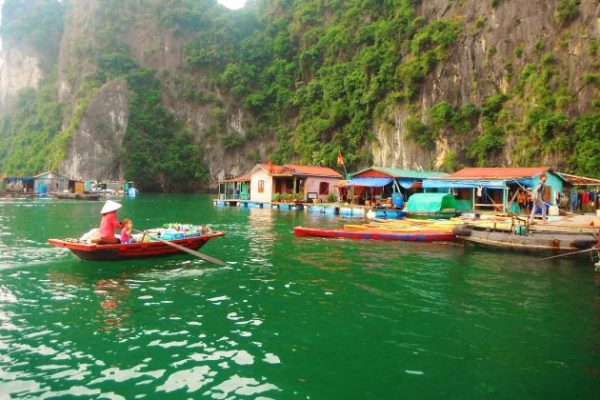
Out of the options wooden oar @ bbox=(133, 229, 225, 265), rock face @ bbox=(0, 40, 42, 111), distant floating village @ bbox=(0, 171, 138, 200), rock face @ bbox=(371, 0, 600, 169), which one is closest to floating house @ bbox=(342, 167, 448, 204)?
rock face @ bbox=(371, 0, 600, 169)

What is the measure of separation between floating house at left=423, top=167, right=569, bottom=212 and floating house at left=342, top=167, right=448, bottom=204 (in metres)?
2.92

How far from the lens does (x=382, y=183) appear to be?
39.3 m

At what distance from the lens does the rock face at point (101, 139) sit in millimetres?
77250

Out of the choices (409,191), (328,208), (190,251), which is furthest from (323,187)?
(190,251)

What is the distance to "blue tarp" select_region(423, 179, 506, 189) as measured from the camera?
3272 cm

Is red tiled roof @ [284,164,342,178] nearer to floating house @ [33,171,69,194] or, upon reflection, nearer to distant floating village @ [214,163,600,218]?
distant floating village @ [214,163,600,218]

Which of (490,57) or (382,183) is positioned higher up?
(490,57)

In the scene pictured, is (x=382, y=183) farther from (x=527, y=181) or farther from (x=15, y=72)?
(x=15, y=72)

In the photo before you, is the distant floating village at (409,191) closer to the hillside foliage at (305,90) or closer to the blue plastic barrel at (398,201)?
the blue plastic barrel at (398,201)

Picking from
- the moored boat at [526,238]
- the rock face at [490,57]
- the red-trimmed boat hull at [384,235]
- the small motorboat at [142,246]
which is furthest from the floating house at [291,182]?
the small motorboat at [142,246]

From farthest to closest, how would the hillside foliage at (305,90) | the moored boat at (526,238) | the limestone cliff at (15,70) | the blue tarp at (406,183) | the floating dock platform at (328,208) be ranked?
the limestone cliff at (15,70) < the hillside foliage at (305,90) < the blue tarp at (406,183) < the floating dock platform at (328,208) < the moored boat at (526,238)

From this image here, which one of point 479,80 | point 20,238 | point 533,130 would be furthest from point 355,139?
point 20,238

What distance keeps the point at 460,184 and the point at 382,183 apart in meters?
6.85

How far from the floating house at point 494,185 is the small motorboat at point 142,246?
21.3m
